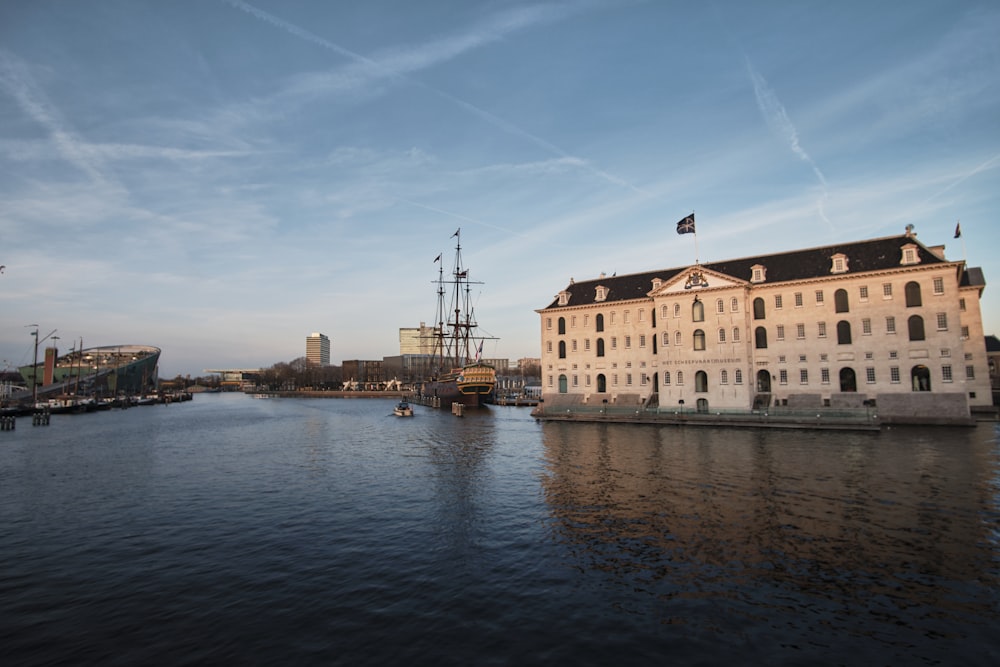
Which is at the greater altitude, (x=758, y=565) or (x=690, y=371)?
(x=690, y=371)

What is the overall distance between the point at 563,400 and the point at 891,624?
6279cm

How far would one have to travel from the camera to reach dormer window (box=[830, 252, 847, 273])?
57.4 metres

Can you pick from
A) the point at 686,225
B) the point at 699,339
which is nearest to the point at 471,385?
the point at 699,339

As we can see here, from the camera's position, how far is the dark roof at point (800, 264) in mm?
55688

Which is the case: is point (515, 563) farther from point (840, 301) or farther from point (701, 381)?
point (840, 301)

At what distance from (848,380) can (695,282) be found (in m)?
19.9

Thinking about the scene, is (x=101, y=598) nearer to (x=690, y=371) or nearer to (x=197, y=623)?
(x=197, y=623)

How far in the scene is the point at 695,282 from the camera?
210ft

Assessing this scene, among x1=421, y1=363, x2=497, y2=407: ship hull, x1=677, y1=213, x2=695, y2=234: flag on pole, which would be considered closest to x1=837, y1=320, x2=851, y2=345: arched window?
x1=677, y1=213, x2=695, y2=234: flag on pole

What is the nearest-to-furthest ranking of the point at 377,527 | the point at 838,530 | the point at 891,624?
the point at 891,624 → the point at 838,530 → the point at 377,527

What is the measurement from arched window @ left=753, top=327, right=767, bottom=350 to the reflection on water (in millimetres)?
25174

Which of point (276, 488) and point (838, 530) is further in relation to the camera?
point (276, 488)

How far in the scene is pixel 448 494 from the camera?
91.9 ft

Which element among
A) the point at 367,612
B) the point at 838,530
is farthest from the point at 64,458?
the point at 838,530
